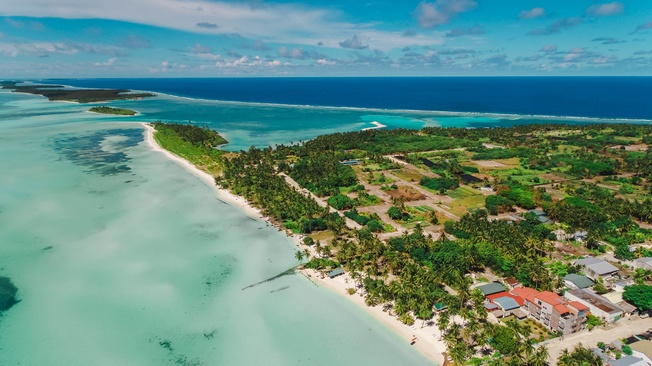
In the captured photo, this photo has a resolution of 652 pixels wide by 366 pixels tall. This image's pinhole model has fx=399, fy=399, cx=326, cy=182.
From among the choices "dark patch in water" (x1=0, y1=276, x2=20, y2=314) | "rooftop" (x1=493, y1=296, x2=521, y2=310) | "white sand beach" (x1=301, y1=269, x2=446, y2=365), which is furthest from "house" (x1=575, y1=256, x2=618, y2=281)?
"dark patch in water" (x1=0, y1=276, x2=20, y2=314)

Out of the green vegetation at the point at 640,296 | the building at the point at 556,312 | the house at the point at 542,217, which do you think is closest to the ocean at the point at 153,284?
the building at the point at 556,312

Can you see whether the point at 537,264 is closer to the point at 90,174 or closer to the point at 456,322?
the point at 456,322

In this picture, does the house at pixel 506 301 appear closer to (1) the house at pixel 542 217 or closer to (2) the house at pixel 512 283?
(2) the house at pixel 512 283

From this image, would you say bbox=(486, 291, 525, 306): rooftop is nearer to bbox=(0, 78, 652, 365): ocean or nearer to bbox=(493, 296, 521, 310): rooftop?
bbox=(493, 296, 521, 310): rooftop

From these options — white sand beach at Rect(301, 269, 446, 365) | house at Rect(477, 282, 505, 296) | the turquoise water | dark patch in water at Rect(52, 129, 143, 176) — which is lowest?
the turquoise water

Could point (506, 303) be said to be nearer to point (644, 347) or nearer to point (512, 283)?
point (512, 283)

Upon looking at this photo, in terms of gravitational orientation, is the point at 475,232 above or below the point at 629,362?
above

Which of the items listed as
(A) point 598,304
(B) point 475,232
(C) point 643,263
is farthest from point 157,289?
(C) point 643,263
